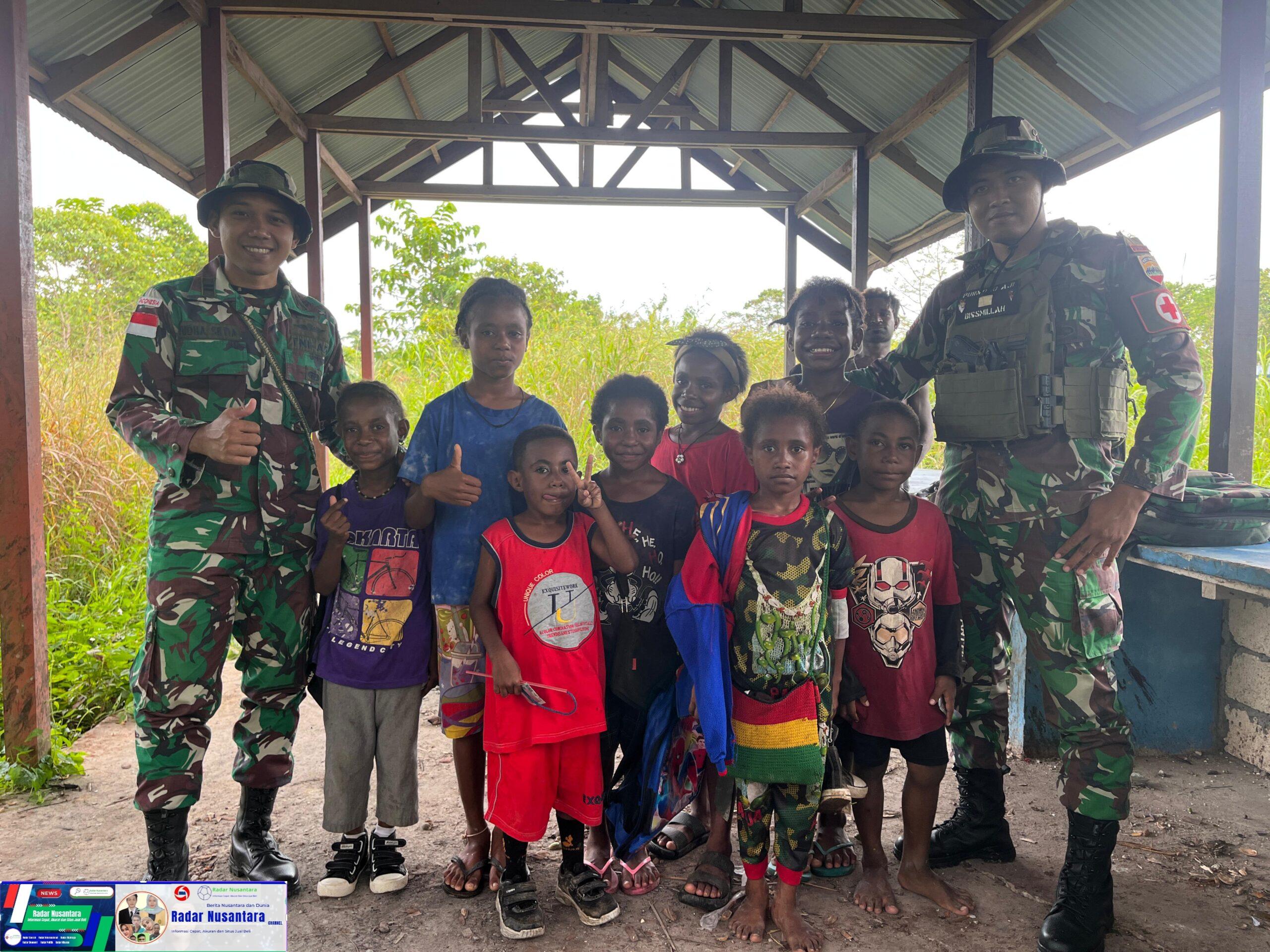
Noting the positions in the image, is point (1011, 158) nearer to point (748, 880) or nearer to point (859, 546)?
point (859, 546)

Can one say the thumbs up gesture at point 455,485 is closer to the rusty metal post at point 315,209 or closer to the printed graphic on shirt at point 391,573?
the printed graphic on shirt at point 391,573

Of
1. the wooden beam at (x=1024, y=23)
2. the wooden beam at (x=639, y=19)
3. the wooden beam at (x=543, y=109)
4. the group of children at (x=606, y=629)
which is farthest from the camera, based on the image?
the wooden beam at (x=543, y=109)

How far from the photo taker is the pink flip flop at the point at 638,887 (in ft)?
7.37

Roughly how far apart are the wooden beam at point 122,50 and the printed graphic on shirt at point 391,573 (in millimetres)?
3308

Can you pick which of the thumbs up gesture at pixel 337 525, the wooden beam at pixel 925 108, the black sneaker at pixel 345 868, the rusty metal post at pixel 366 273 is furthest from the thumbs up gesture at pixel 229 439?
the rusty metal post at pixel 366 273

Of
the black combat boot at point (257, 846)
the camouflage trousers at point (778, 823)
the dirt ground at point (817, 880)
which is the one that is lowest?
the dirt ground at point (817, 880)

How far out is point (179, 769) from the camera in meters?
2.14

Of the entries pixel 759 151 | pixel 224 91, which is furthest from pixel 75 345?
pixel 759 151

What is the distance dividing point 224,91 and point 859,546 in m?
3.87

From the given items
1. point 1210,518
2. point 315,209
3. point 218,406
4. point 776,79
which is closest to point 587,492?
point 218,406

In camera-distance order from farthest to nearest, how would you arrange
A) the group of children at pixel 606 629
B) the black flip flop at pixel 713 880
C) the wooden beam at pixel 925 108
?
the wooden beam at pixel 925 108
the black flip flop at pixel 713 880
the group of children at pixel 606 629

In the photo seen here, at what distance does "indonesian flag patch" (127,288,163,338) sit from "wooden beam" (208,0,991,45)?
236 centimetres

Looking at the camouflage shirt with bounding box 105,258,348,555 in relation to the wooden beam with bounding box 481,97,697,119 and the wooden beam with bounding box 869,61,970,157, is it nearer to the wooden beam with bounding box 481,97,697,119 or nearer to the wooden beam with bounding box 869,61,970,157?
the wooden beam with bounding box 869,61,970,157

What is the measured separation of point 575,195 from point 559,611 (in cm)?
538
